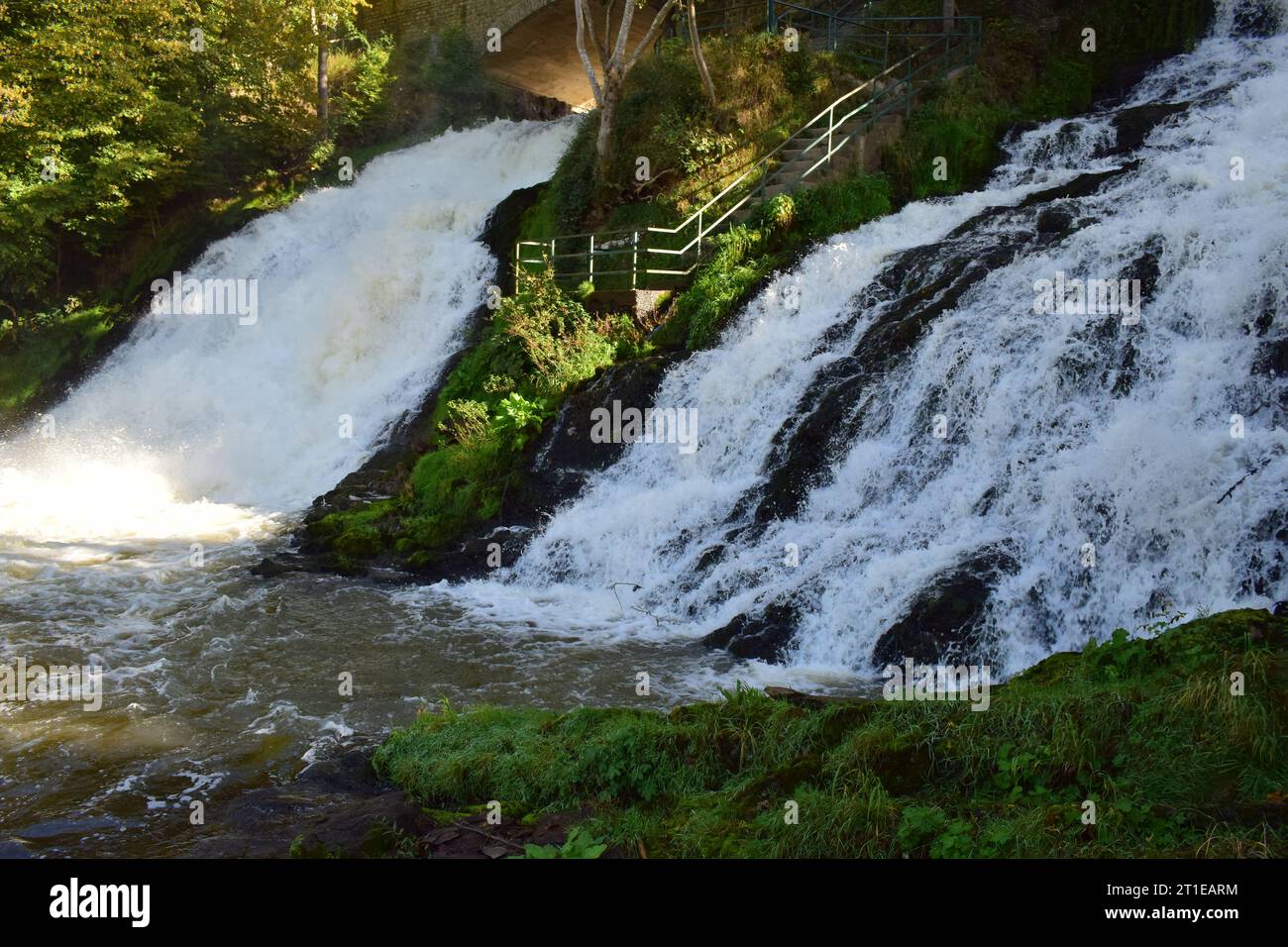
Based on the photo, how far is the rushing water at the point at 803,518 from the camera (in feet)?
27.1

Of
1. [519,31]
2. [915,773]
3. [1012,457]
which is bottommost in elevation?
[915,773]

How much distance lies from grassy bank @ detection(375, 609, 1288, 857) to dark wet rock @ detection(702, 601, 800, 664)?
309cm

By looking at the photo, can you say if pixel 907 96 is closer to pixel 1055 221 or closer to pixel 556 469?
pixel 1055 221

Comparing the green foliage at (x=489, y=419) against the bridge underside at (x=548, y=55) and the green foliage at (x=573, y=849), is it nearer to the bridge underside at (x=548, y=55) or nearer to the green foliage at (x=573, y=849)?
the green foliage at (x=573, y=849)

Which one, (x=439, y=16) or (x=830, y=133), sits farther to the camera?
(x=439, y=16)

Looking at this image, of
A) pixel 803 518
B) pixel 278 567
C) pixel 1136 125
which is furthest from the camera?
pixel 1136 125

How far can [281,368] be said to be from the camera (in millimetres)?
20188

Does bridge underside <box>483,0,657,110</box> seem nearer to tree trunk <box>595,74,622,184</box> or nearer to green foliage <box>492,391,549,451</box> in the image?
tree trunk <box>595,74,622,184</box>

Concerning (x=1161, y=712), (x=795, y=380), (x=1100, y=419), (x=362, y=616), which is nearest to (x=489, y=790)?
(x=1161, y=712)

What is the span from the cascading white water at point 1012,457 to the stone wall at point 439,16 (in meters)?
19.0

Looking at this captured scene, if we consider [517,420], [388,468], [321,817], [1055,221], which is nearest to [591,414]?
[517,420]

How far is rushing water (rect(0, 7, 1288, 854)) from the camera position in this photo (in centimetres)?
825

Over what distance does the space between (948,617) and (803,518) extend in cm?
262
